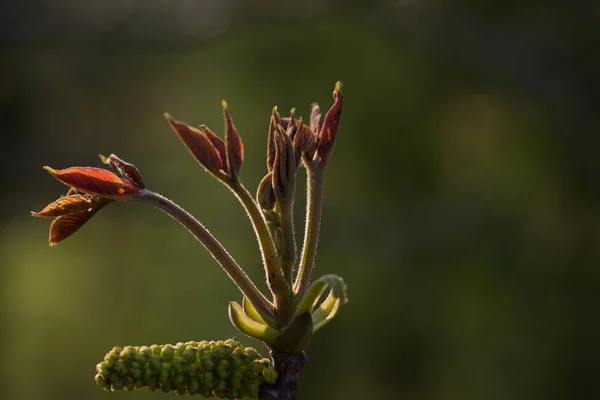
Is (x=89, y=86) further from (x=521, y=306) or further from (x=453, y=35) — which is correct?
(x=521, y=306)

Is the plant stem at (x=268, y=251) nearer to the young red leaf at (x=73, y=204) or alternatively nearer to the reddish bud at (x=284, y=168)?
the reddish bud at (x=284, y=168)

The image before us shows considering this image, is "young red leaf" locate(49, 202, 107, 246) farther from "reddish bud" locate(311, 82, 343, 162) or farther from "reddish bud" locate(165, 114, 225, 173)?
"reddish bud" locate(311, 82, 343, 162)

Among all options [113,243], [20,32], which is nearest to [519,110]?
[113,243]

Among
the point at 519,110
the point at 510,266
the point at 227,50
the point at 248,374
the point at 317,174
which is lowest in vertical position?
the point at 510,266

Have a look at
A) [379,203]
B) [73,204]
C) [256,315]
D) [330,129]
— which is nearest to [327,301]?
[256,315]

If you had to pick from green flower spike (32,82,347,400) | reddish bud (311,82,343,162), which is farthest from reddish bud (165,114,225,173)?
reddish bud (311,82,343,162)

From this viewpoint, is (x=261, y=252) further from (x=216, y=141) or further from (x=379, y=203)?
(x=379, y=203)
